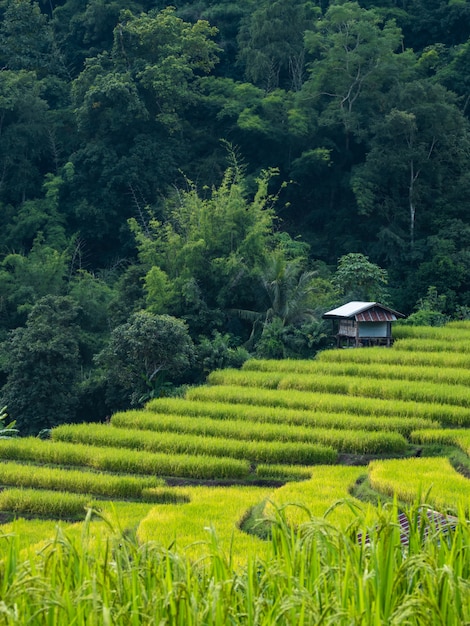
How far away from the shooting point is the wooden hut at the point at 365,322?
17188mm

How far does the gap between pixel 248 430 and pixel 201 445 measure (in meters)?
0.85

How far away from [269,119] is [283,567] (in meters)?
23.7

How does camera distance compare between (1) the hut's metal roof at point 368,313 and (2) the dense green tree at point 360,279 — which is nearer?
(1) the hut's metal roof at point 368,313

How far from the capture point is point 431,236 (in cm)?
2319

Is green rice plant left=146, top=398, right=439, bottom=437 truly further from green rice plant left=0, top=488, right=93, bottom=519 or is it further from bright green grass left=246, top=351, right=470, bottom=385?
green rice plant left=0, top=488, right=93, bottom=519

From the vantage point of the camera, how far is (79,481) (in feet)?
37.2

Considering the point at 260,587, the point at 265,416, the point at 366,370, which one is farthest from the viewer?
the point at 366,370

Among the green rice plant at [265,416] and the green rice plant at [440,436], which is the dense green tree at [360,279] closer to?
the green rice plant at [265,416]

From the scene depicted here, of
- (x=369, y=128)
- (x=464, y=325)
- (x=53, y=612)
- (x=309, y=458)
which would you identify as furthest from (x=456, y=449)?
(x=369, y=128)

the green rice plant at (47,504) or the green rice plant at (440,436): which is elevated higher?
the green rice plant at (440,436)

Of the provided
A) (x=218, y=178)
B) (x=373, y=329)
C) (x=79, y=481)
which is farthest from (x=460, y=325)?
(x=218, y=178)

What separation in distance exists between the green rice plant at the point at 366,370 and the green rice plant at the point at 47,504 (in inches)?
227

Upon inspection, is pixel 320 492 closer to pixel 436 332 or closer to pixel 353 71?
pixel 436 332

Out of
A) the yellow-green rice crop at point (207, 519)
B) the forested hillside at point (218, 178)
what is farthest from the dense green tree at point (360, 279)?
the yellow-green rice crop at point (207, 519)
